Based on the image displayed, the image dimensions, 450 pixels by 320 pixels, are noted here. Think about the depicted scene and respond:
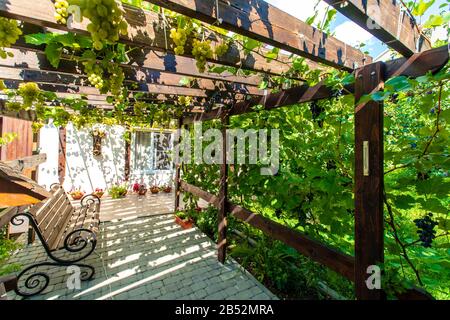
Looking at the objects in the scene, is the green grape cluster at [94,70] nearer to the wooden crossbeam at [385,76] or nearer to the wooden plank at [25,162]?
the wooden crossbeam at [385,76]

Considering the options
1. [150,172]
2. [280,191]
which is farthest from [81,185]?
[280,191]

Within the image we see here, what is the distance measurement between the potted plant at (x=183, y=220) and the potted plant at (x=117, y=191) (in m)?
2.96

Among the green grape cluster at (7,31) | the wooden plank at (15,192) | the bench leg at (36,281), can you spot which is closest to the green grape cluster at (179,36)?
the green grape cluster at (7,31)

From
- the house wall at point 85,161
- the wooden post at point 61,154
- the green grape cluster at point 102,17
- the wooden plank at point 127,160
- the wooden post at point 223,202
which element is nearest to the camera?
the green grape cluster at point 102,17

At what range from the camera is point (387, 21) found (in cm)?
110

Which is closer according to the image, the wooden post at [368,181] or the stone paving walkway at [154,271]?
the wooden post at [368,181]

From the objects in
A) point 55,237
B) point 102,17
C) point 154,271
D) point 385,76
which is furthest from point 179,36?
point 55,237

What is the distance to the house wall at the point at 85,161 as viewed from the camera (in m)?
6.01

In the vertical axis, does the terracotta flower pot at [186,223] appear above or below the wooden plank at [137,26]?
below

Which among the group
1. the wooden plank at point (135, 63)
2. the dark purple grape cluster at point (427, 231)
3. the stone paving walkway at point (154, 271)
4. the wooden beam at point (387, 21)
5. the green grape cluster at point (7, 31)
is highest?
the wooden plank at point (135, 63)

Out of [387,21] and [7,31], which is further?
[387,21]

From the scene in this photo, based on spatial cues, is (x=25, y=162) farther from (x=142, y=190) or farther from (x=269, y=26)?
(x=269, y=26)

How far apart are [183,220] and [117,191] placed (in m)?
3.33
